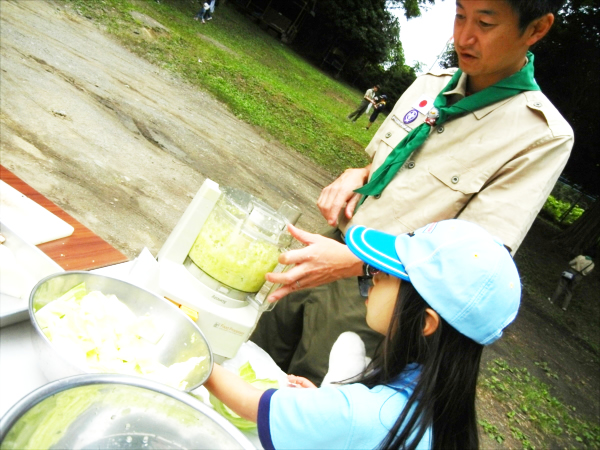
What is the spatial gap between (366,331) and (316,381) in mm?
279

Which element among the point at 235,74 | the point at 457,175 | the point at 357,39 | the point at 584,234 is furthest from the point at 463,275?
the point at 357,39

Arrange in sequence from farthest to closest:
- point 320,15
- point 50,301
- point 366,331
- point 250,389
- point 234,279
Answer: point 320,15, point 366,331, point 234,279, point 250,389, point 50,301

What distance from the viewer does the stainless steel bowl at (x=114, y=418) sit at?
736 mm

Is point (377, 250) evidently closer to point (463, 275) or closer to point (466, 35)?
point (463, 275)

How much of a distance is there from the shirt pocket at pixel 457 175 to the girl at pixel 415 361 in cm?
57

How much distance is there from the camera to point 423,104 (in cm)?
218

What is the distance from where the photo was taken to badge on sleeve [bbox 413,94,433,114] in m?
2.15

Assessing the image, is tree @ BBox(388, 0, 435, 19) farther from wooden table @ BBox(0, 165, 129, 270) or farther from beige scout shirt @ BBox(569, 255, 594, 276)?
wooden table @ BBox(0, 165, 129, 270)

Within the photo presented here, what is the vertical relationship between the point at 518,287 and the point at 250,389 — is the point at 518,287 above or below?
above

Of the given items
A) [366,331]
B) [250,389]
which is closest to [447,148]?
[366,331]

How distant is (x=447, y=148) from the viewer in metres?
1.96

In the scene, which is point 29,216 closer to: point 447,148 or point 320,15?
point 447,148

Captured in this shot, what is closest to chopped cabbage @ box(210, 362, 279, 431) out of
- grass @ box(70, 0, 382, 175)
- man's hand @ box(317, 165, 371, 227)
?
man's hand @ box(317, 165, 371, 227)

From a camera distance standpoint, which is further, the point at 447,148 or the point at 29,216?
the point at 447,148
